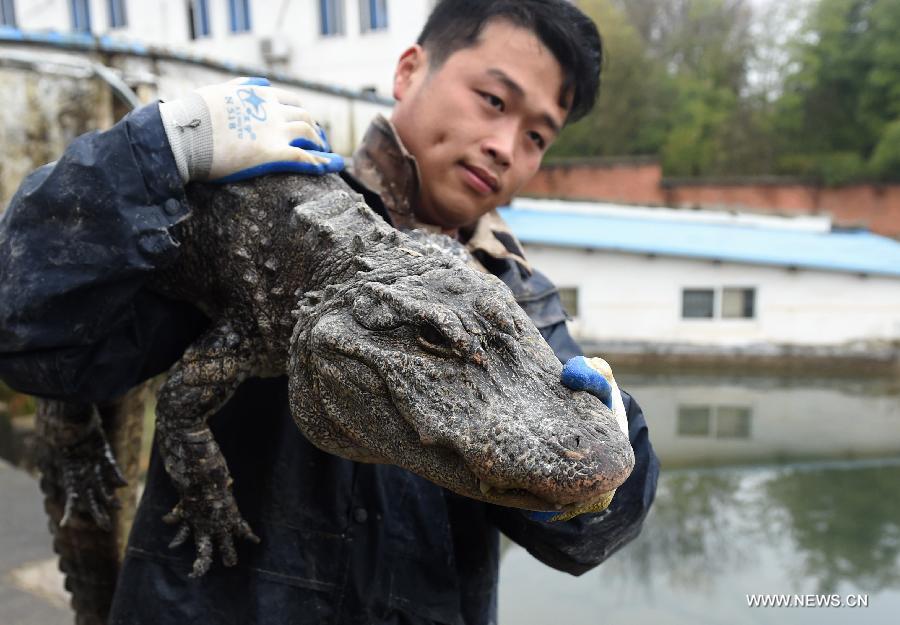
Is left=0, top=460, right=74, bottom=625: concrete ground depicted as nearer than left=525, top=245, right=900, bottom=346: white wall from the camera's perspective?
Yes

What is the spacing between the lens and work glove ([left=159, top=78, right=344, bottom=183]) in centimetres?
109

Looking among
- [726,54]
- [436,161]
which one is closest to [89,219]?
[436,161]

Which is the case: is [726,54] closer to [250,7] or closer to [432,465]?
[250,7]

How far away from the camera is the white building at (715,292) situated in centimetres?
792

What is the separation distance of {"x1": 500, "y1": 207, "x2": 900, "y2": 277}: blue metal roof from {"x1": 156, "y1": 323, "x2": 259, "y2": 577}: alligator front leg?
23.2ft

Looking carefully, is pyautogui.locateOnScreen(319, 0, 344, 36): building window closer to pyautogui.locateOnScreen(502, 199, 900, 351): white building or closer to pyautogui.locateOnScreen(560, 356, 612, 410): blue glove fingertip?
pyautogui.locateOnScreen(502, 199, 900, 351): white building

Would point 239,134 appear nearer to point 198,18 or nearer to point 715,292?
point 715,292

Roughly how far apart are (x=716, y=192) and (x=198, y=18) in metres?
10.3

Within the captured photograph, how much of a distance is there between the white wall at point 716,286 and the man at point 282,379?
6504mm

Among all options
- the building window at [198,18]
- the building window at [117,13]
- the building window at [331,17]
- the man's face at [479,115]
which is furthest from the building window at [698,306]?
the building window at [117,13]

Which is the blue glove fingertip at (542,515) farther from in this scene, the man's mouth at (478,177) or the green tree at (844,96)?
the green tree at (844,96)

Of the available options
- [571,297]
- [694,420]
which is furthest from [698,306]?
[694,420]

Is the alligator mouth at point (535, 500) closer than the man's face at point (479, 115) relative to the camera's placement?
Yes

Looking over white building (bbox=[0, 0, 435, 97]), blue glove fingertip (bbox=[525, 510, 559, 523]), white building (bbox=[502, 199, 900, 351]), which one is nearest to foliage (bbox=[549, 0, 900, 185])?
white building (bbox=[0, 0, 435, 97])
